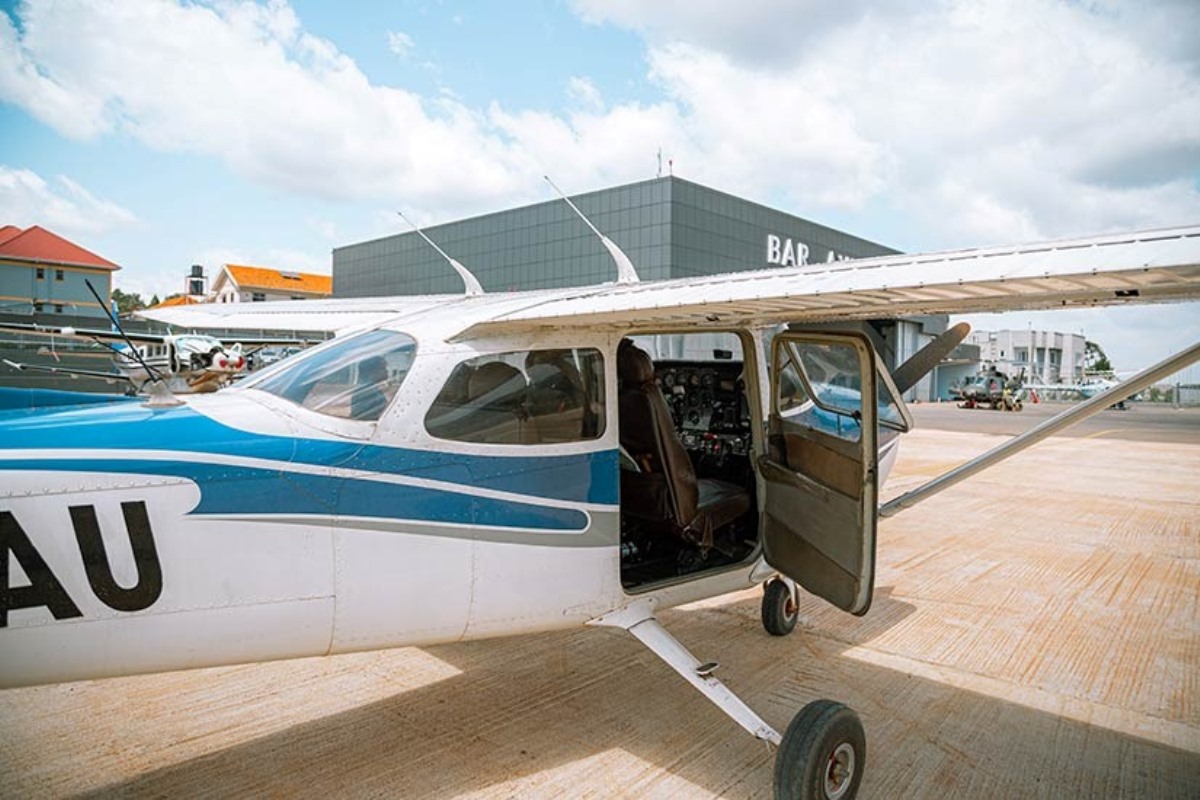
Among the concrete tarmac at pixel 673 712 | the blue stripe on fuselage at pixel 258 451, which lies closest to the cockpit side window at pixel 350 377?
the blue stripe on fuselage at pixel 258 451

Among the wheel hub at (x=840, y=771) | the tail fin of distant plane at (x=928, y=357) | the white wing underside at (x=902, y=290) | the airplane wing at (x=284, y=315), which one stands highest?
the airplane wing at (x=284, y=315)

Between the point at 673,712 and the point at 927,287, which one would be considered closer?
the point at 927,287

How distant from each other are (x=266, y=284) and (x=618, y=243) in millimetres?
44121

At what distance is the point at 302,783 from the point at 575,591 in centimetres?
142

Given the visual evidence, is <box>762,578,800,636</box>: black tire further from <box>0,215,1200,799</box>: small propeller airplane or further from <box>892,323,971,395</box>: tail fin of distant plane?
<box>892,323,971,395</box>: tail fin of distant plane

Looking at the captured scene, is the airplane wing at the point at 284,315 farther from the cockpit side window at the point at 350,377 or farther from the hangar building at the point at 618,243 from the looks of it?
the hangar building at the point at 618,243

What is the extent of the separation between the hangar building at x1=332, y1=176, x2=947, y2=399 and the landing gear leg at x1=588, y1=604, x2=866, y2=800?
2778 centimetres

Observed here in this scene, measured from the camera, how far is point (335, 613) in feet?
9.01

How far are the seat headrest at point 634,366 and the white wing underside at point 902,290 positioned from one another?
0.21 metres

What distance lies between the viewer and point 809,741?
2.95 meters

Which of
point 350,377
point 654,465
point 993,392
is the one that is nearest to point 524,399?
point 350,377

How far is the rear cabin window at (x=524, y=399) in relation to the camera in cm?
306

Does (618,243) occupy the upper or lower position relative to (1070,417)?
upper

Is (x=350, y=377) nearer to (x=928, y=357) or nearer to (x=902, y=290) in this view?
(x=902, y=290)
